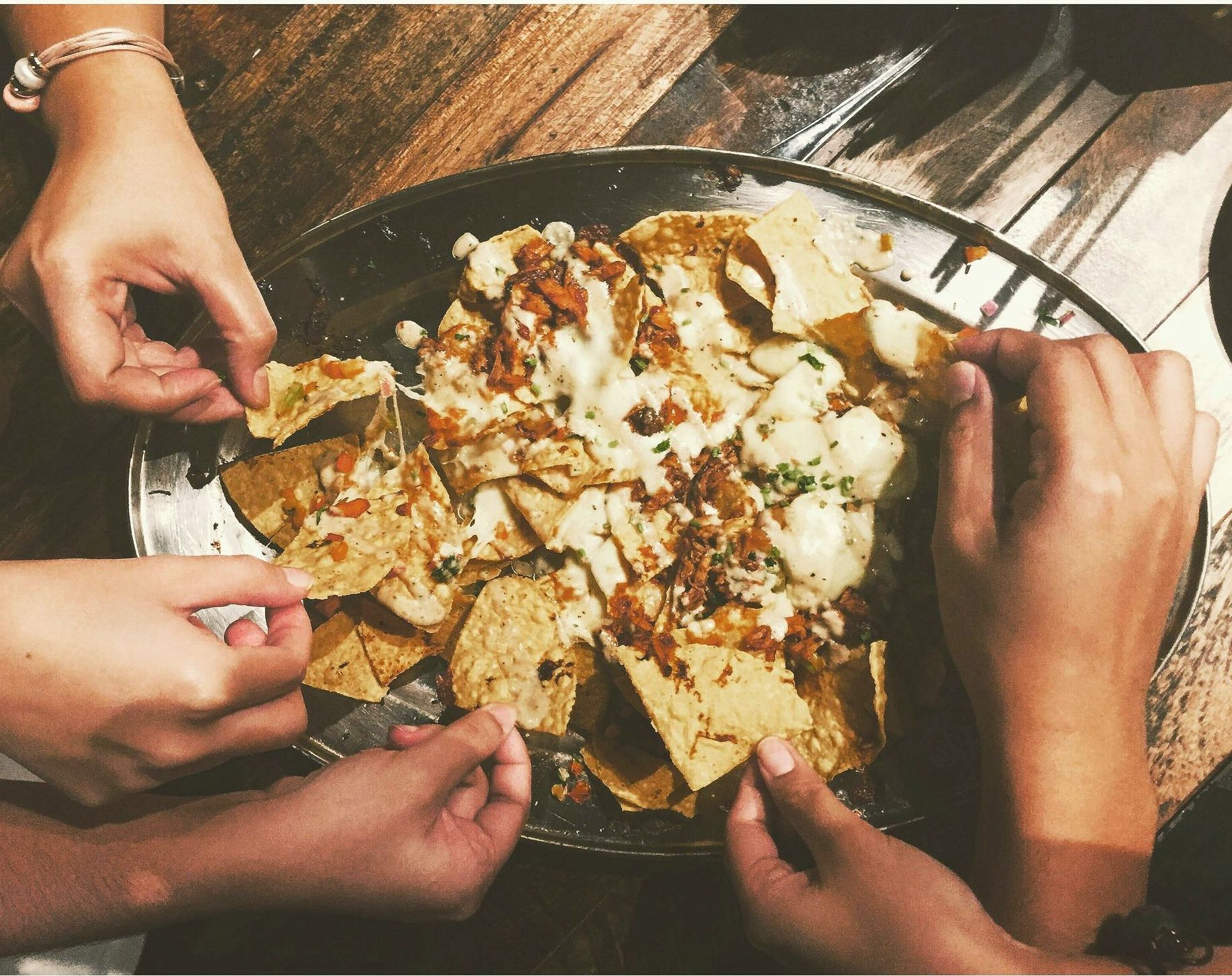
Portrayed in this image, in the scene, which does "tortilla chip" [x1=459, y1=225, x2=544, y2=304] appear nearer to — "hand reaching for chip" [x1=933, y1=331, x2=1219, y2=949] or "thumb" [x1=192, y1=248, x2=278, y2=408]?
"thumb" [x1=192, y1=248, x2=278, y2=408]

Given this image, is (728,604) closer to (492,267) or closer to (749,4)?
(492,267)

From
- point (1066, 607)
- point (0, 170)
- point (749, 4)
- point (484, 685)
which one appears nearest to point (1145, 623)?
point (1066, 607)

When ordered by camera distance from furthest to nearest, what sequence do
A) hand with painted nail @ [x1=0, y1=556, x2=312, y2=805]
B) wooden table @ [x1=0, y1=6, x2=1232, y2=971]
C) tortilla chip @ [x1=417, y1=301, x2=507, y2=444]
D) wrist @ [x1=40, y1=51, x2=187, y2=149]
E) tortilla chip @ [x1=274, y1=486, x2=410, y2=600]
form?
wooden table @ [x1=0, y1=6, x2=1232, y2=971] < tortilla chip @ [x1=417, y1=301, x2=507, y2=444] < tortilla chip @ [x1=274, y1=486, x2=410, y2=600] < wrist @ [x1=40, y1=51, x2=187, y2=149] < hand with painted nail @ [x1=0, y1=556, x2=312, y2=805]

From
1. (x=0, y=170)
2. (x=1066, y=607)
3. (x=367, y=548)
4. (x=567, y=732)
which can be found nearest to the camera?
(x=1066, y=607)

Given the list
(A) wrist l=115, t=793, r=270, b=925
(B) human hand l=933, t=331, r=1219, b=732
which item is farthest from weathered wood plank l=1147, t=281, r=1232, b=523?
(A) wrist l=115, t=793, r=270, b=925

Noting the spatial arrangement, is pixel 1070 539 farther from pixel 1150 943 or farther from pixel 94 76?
pixel 94 76

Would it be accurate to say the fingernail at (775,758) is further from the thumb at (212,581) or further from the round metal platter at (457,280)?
the thumb at (212,581)
